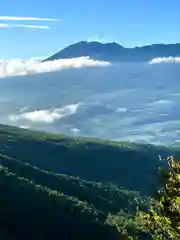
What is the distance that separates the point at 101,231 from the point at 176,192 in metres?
140

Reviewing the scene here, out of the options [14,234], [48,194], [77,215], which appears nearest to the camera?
[14,234]

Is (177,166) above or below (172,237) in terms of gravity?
above

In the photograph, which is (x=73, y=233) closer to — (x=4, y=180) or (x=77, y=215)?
(x=77, y=215)

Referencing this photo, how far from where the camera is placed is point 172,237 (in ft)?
65.7

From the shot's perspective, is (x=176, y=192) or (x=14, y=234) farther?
(x=14, y=234)

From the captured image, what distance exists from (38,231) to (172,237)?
141m

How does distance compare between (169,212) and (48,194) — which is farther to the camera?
(48,194)

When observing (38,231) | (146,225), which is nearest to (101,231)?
(38,231)

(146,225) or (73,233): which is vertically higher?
(146,225)

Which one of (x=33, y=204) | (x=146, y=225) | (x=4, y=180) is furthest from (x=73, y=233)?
(x=146, y=225)

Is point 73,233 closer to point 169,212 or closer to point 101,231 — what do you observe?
point 101,231

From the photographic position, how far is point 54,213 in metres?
169

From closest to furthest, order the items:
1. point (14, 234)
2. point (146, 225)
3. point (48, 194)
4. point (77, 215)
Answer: point (146, 225) → point (14, 234) → point (77, 215) → point (48, 194)

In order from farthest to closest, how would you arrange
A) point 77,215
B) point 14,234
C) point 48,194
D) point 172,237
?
point 48,194, point 77,215, point 14,234, point 172,237
